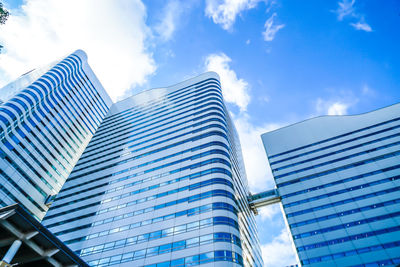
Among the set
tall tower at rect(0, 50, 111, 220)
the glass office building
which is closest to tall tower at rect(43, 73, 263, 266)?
tall tower at rect(0, 50, 111, 220)

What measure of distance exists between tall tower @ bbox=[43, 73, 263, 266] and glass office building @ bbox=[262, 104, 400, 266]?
470 inches

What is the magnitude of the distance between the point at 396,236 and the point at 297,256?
1684 centimetres

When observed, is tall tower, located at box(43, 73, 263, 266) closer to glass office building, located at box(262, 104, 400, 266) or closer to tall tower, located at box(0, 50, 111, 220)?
tall tower, located at box(0, 50, 111, 220)

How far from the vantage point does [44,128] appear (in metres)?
60.3

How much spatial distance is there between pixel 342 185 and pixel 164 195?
3921 cm

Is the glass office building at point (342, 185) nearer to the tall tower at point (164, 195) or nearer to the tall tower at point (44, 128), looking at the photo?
the tall tower at point (164, 195)

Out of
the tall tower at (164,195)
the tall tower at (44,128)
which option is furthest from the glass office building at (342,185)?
the tall tower at (44,128)

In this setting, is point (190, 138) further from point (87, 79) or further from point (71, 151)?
point (87, 79)

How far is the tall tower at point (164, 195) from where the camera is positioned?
3328cm

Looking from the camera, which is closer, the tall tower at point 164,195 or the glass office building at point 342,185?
the tall tower at point 164,195

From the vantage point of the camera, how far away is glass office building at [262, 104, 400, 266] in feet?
131

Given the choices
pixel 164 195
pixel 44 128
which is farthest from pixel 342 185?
pixel 44 128

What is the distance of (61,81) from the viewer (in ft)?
226

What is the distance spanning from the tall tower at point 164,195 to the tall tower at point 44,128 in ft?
16.3
